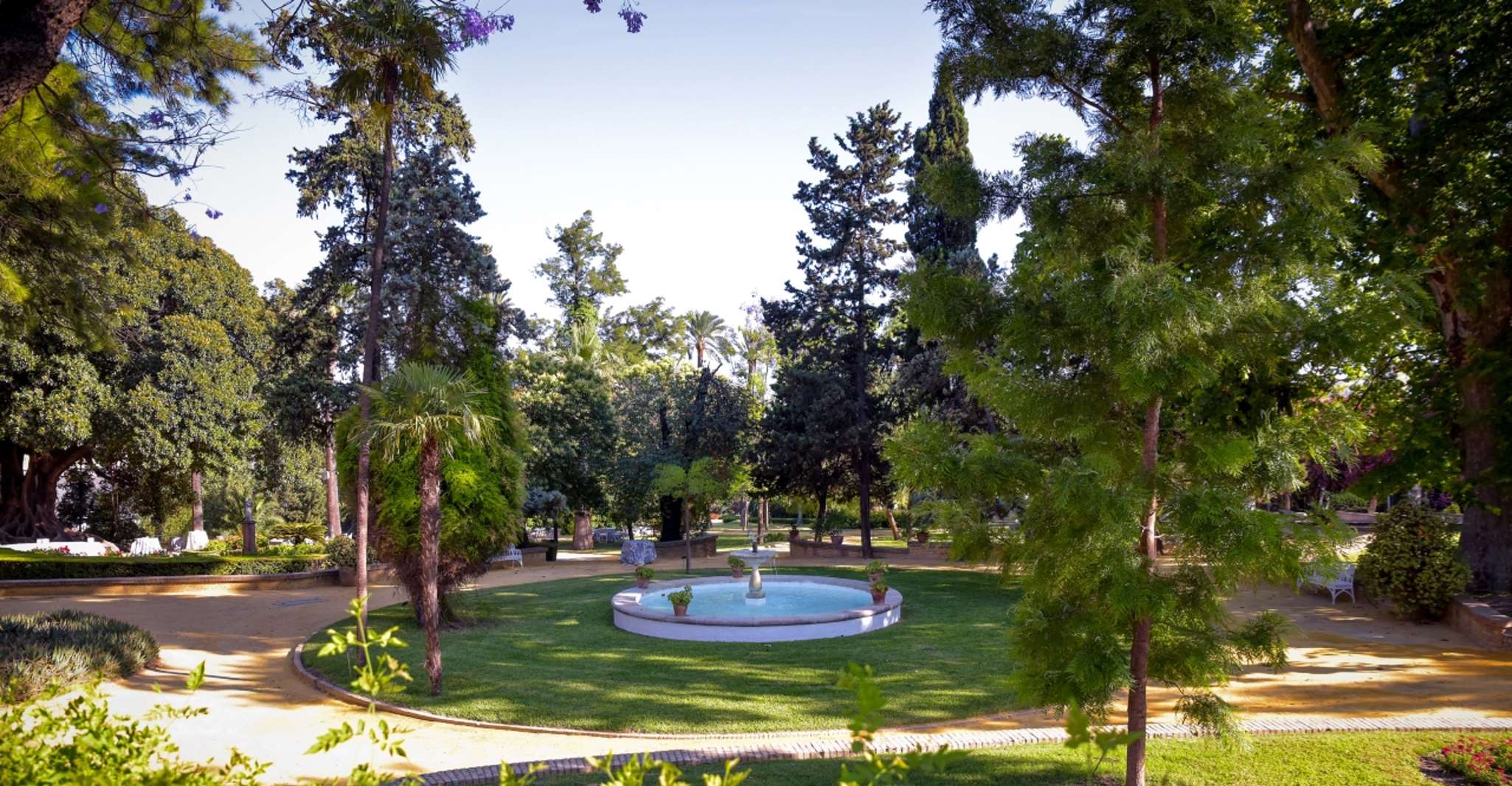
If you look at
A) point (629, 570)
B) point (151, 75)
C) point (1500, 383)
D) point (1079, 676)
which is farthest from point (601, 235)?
point (1079, 676)

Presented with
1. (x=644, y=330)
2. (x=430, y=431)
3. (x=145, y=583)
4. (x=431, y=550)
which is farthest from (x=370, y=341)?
(x=644, y=330)

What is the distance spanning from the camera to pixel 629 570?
24.0 metres

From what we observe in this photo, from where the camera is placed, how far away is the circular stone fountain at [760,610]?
1359 cm

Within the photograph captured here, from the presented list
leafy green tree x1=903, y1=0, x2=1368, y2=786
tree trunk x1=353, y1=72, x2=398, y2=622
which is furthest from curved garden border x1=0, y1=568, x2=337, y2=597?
leafy green tree x1=903, y1=0, x2=1368, y2=786

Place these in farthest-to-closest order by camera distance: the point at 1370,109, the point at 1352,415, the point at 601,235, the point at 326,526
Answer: the point at 601,235 < the point at 326,526 < the point at 1370,109 < the point at 1352,415

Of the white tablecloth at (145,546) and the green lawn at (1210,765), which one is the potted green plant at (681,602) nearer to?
the green lawn at (1210,765)

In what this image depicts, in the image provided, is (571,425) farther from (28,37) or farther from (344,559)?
(28,37)

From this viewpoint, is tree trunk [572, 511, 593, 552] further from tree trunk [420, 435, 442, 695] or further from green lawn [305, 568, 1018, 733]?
tree trunk [420, 435, 442, 695]

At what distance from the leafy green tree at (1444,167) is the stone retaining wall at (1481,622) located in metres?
1.55

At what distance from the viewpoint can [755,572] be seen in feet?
60.1

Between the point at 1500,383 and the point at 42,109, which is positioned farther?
the point at 1500,383

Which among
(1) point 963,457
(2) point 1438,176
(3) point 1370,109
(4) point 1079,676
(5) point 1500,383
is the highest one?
(3) point 1370,109

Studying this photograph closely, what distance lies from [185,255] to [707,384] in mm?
17816

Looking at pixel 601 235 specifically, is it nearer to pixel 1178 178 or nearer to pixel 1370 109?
pixel 1370 109
